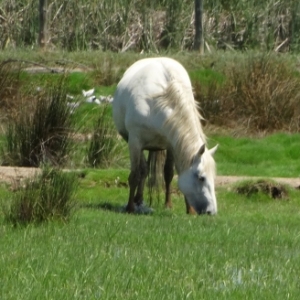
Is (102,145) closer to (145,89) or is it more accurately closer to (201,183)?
(145,89)

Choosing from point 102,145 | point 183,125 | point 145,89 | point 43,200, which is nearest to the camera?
point 43,200

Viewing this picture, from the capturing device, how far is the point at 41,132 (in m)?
15.4

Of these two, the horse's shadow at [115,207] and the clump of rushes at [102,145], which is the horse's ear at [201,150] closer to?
the horse's shadow at [115,207]

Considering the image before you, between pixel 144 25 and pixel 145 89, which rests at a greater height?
pixel 145 89

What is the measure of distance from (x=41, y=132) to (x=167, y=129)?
3935 millimetres

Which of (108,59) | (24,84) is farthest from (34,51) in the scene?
(24,84)

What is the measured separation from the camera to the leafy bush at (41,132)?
15242 millimetres

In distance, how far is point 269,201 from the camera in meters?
13.9

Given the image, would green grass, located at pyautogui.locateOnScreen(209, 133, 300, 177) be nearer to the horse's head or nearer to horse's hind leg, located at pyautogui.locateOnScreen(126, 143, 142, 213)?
horse's hind leg, located at pyautogui.locateOnScreen(126, 143, 142, 213)

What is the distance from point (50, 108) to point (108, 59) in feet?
27.5

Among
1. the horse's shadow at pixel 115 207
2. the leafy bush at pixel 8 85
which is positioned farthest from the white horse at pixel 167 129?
the leafy bush at pixel 8 85

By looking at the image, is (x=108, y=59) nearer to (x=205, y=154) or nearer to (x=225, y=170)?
(x=225, y=170)

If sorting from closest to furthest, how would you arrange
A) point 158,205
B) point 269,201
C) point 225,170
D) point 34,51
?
point 158,205 < point 269,201 < point 225,170 < point 34,51

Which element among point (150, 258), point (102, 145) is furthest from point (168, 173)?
point (150, 258)
